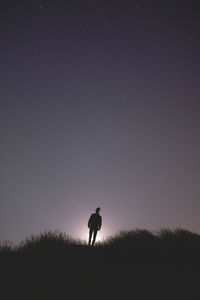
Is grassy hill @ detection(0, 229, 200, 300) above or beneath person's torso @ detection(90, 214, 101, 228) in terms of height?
beneath

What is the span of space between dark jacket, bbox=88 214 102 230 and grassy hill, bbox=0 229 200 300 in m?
0.82

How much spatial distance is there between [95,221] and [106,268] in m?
4.50

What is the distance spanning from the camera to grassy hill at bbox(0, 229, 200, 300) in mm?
7750

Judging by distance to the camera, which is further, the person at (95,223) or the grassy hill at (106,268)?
the person at (95,223)

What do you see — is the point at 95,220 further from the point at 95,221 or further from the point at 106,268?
the point at 106,268

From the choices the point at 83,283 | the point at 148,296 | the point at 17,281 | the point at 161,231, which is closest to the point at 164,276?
the point at 148,296

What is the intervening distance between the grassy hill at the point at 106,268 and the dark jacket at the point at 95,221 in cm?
82

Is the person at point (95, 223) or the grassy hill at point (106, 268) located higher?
the person at point (95, 223)

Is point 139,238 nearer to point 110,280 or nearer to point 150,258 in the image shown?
point 150,258

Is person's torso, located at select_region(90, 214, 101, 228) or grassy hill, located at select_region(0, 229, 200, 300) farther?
person's torso, located at select_region(90, 214, 101, 228)

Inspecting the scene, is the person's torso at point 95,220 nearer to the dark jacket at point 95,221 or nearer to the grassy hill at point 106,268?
the dark jacket at point 95,221

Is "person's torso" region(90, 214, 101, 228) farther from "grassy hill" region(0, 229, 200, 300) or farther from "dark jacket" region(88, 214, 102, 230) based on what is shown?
"grassy hill" region(0, 229, 200, 300)

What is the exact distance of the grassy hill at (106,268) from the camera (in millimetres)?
7750

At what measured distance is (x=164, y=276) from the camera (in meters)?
8.84
